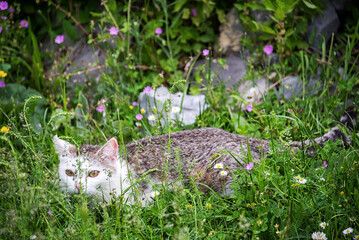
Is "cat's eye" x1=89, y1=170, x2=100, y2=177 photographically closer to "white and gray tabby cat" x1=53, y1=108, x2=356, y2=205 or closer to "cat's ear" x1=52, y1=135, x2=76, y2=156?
"white and gray tabby cat" x1=53, y1=108, x2=356, y2=205

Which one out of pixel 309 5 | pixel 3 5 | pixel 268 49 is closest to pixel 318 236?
pixel 268 49

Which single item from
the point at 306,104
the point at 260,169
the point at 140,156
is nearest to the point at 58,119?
the point at 140,156

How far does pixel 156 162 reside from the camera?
299 cm

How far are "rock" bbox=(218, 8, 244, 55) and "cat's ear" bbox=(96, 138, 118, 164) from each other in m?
2.68

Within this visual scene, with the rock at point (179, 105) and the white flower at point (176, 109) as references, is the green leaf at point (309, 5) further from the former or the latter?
the white flower at point (176, 109)

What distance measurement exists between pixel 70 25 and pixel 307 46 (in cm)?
312

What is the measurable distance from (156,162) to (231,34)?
2.73 metres

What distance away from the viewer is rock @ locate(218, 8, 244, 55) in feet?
16.7

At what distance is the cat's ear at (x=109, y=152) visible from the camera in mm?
2936

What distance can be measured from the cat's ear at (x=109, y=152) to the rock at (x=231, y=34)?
2683 millimetres

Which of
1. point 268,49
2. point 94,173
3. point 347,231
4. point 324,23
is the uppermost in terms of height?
point 324,23

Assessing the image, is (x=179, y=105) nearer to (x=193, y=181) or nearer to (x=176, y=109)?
(x=176, y=109)

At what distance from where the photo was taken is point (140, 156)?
10.7 feet

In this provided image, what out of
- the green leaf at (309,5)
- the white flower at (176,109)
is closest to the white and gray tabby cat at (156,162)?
the white flower at (176,109)
